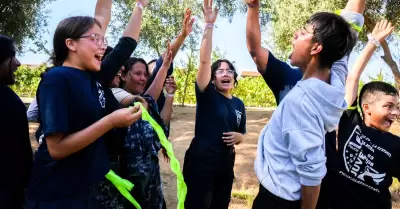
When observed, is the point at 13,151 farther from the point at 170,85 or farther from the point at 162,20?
the point at 162,20

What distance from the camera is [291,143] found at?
Answer: 167 cm

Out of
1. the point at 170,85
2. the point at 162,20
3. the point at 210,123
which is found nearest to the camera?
the point at 210,123

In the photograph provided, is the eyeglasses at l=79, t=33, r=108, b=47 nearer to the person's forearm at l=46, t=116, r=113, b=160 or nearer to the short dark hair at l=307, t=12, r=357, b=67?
the person's forearm at l=46, t=116, r=113, b=160

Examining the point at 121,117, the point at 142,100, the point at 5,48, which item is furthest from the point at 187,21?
the point at 121,117

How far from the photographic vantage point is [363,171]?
2.38 m

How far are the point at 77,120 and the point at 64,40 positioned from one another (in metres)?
0.43

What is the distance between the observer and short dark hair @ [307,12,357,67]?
6.02ft

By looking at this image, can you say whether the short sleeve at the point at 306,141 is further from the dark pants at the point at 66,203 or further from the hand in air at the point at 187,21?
the hand in air at the point at 187,21

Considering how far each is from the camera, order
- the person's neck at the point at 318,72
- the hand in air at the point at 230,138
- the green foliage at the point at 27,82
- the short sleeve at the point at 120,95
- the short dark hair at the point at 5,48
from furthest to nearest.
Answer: the green foliage at the point at 27,82 < the hand in air at the point at 230,138 < the short sleeve at the point at 120,95 < the short dark hair at the point at 5,48 < the person's neck at the point at 318,72

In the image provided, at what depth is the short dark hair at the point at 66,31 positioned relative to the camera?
184 cm

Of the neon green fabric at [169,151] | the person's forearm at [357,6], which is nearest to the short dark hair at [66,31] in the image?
the neon green fabric at [169,151]

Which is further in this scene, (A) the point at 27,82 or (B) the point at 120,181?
(A) the point at 27,82

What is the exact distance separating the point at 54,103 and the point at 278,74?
131cm

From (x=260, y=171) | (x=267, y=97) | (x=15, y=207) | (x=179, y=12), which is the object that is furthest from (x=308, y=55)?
(x=267, y=97)
